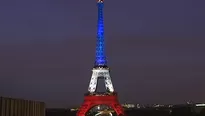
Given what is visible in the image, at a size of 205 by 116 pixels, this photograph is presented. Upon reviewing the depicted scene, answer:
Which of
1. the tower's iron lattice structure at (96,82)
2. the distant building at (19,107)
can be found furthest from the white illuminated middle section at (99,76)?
Result: the distant building at (19,107)

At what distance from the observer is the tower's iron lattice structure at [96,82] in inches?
3068

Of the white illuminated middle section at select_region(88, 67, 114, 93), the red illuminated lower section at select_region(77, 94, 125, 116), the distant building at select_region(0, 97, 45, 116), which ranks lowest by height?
the distant building at select_region(0, 97, 45, 116)

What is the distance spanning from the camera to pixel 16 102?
58.4ft

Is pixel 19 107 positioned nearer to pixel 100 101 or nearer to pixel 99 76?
pixel 100 101

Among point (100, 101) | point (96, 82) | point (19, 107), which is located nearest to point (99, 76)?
point (96, 82)

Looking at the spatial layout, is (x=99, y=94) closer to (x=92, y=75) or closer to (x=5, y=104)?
(x=92, y=75)

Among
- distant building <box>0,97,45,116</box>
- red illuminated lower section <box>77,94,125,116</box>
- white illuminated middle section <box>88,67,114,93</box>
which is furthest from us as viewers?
white illuminated middle section <box>88,67,114,93</box>

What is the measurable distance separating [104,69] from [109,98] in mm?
6118

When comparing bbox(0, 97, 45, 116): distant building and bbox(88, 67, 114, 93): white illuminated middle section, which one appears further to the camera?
bbox(88, 67, 114, 93): white illuminated middle section

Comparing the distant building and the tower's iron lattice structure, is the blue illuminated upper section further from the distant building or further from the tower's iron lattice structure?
the distant building


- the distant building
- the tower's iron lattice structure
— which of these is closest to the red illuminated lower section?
the tower's iron lattice structure

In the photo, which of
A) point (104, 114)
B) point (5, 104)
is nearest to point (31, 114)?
point (5, 104)

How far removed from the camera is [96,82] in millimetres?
82875

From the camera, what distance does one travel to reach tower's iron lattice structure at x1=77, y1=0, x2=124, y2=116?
77938 mm
